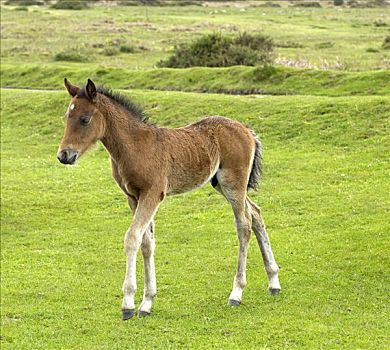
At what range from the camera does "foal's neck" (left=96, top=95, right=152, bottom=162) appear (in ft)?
32.2

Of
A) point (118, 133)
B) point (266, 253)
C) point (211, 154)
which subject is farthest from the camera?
point (266, 253)

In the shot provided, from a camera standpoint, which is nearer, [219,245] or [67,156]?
[67,156]

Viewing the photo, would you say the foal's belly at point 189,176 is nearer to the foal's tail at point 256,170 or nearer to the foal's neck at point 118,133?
the foal's neck at point 118,133

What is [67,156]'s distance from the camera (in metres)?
9.20

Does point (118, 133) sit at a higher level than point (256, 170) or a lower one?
higher

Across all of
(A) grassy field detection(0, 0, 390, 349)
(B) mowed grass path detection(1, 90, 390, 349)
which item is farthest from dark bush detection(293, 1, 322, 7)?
(B) mowed grass path detection(1, 90, 390, 349)

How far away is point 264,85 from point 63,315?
20867mm

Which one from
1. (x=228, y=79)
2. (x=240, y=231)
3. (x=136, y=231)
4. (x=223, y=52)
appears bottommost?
(x=223, y=52)

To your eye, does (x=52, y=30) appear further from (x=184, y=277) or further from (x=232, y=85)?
(x=184, y=277)

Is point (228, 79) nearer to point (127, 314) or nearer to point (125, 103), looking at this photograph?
point (125, 103)

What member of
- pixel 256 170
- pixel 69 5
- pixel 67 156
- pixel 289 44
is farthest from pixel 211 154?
pixel 69 5

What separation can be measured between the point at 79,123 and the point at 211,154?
2.18 metres

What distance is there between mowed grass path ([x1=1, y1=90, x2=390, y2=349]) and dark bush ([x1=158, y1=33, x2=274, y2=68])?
10.3m

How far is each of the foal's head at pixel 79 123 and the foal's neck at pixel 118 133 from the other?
0.95 feet
